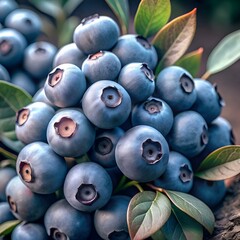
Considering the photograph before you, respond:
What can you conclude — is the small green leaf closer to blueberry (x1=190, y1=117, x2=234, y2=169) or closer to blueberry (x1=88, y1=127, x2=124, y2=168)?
blueberry (x1=190, y1=117, x2=234, y2=169)

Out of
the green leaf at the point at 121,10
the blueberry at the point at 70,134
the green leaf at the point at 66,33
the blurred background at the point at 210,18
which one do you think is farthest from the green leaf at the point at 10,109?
the blurred background at the point at 210,18

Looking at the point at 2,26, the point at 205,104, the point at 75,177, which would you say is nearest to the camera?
the point at 75,177

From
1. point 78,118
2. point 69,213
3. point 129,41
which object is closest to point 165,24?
point 129,41

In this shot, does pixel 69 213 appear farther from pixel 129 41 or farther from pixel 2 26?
pixel 2 26

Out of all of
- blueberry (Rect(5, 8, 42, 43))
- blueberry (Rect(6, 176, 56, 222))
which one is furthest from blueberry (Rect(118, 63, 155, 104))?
blueberry (Rect(5, 8, 42, 43))

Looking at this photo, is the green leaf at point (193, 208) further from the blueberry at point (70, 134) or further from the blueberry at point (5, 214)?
the blueberry at point (5, 214)

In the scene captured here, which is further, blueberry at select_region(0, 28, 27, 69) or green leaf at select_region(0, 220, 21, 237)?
blueberry at select_region(0, 28, 27, 69)
